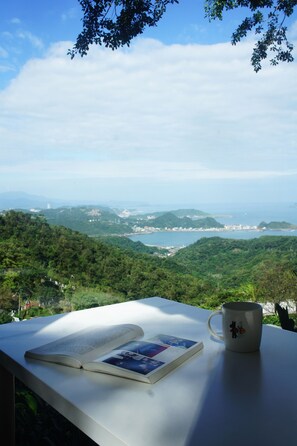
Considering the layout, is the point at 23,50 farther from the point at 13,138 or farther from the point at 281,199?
the point at 281,199

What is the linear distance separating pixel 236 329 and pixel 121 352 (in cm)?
26

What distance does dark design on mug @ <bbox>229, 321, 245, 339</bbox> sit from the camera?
0.89 metres

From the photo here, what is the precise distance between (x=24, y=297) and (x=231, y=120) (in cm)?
332

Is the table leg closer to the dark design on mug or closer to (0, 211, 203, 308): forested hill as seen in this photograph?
the dark design on mug

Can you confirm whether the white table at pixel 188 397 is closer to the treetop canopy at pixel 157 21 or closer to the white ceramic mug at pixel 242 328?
the white ceramic mug at pixel 242 328

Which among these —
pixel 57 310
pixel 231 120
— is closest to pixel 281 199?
pixel 231 120

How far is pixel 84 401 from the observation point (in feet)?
2.16

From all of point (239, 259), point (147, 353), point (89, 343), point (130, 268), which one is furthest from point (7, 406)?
point (239, 259)

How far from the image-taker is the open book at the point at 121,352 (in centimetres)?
77

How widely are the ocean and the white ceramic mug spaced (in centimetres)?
355

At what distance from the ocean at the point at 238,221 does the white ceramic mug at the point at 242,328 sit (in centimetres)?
355

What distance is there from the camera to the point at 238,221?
15.0 ft

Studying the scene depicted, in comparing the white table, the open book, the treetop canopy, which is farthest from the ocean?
the open book

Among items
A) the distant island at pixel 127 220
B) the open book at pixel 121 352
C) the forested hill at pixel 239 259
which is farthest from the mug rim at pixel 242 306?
the distant island at pixel 127 220
